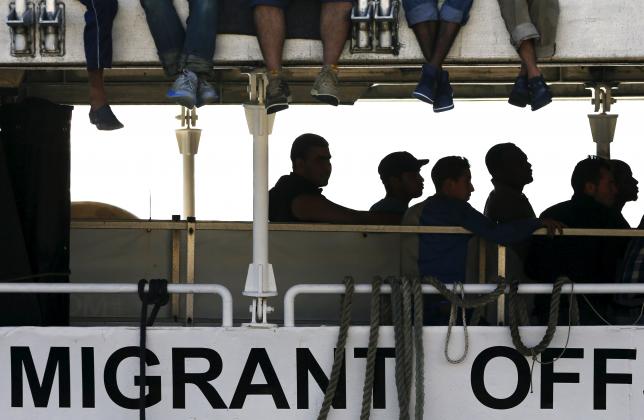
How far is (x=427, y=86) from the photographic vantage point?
19.3ft

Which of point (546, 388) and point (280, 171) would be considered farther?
point (280, 171)

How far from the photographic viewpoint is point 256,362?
6.11 m

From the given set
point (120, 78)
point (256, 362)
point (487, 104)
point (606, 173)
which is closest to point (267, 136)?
point (256, 362)

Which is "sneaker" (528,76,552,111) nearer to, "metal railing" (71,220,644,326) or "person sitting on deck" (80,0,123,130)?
"metal railing" (71,220,644,326)

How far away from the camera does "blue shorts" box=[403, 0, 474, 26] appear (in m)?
5.89

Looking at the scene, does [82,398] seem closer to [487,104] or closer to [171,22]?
[171,22]

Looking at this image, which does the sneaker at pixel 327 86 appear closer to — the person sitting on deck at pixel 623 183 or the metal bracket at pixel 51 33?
the metal bracket at pixel 51 33

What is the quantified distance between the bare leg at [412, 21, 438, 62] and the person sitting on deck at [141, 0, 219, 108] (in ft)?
2.96

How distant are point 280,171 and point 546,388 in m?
4.99

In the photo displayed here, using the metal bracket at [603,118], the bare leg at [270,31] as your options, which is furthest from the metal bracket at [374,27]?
the metal bracket at [603,118]

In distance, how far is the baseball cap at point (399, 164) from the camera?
7965mm

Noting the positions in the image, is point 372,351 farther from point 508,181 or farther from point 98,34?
point 508,181

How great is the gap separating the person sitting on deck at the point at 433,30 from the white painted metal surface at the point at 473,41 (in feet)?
0.22

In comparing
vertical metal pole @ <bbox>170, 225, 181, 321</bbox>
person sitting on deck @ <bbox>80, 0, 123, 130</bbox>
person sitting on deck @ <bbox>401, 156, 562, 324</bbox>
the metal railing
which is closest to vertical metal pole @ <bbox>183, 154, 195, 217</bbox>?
the metal railing
